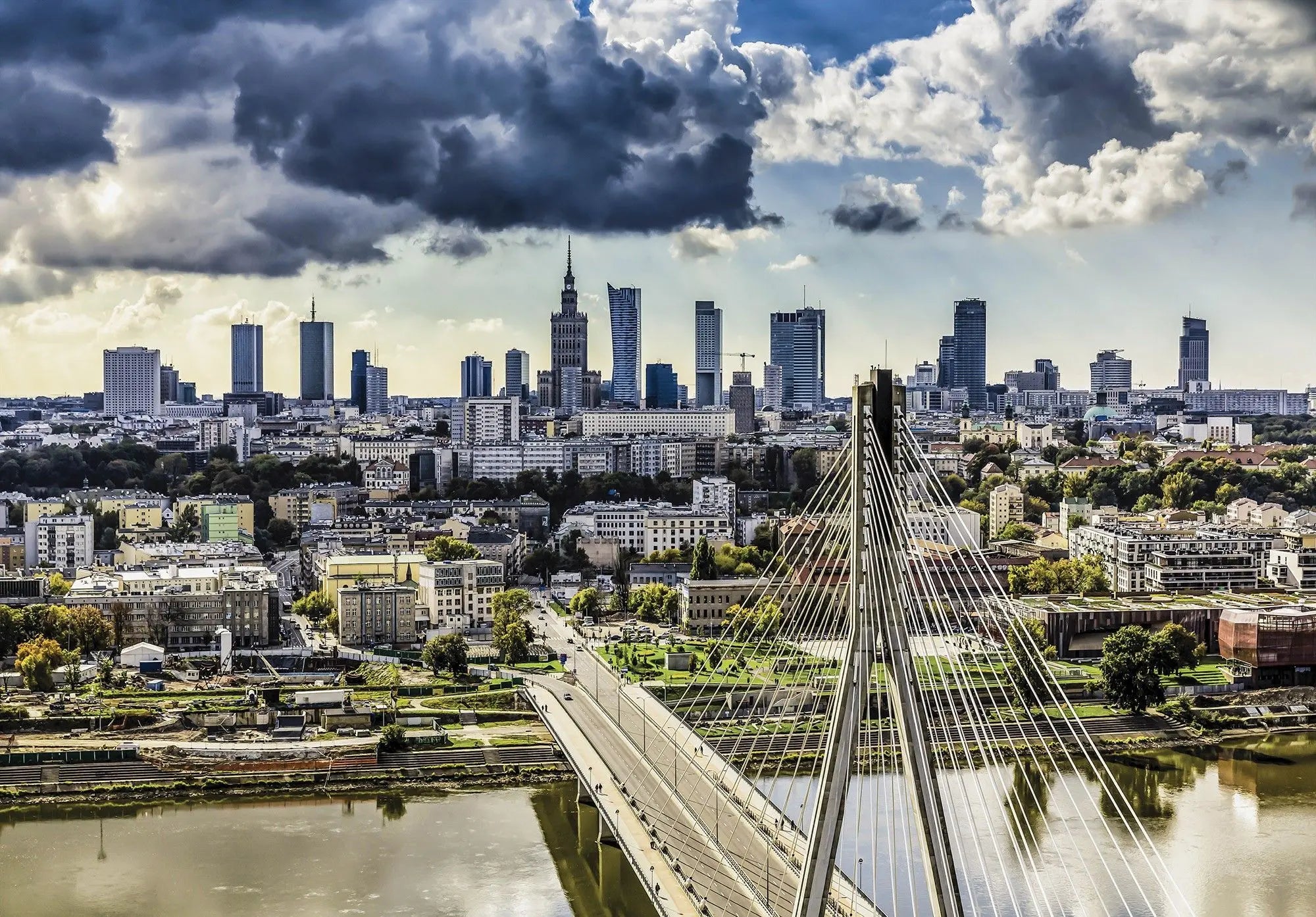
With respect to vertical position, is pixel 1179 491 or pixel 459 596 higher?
pixel 1179 491

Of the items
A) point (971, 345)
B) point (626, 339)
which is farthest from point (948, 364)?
point (626, 339)

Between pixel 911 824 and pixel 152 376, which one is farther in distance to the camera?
pixel 152 376

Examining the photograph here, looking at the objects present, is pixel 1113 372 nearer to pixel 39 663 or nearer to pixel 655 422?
pixel 655 422

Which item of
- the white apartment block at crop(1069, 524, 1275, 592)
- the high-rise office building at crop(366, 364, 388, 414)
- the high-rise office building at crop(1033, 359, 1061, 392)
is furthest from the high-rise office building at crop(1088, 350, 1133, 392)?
the white apartment block at crop(1069, 524, 1275, 592)

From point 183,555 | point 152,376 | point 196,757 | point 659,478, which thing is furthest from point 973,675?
point 152,376

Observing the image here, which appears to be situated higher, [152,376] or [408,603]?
[152,376]

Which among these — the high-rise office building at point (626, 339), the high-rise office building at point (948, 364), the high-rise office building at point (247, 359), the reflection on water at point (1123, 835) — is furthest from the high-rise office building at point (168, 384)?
the reflection on water at point (1123, 835)

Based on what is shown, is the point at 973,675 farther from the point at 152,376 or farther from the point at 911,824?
the point at 152,376
